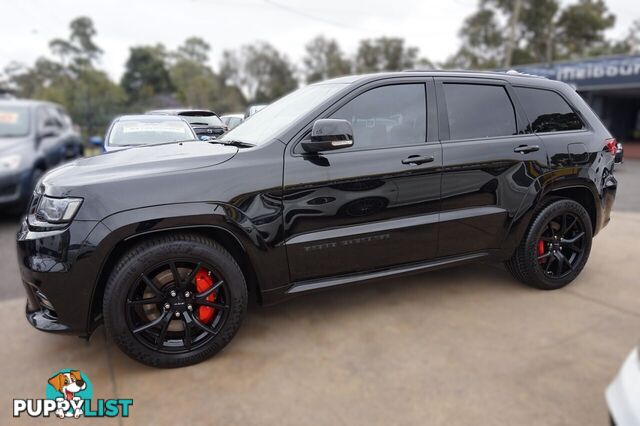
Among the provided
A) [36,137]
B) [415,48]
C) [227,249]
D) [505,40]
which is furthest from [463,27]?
[227,249]

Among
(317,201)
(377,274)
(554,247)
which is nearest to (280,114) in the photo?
(317,201)

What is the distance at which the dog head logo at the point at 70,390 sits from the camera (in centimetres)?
230

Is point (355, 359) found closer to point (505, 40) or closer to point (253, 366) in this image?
point (253, 366)

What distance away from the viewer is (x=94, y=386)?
8.15 ft

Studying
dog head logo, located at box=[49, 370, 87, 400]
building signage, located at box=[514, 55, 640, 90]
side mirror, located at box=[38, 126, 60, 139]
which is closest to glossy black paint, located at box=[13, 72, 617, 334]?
dog head logo, located at box=[49, 370, 87, 400]

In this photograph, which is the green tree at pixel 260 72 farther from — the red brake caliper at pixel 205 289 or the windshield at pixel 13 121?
the red brake caliper at pixel 205 289

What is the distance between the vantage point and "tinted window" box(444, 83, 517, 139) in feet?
10.5

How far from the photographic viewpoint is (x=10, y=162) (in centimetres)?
583

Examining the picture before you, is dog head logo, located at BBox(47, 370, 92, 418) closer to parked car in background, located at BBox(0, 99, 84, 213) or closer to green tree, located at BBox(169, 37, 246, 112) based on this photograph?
parked car in background, located at BBox(0, 99, 84, 213)

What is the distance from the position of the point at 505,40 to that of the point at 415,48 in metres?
12.9

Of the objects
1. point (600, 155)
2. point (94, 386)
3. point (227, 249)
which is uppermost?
point (600, 155)

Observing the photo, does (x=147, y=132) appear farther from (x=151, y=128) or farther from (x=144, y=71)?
(x=144, y=71)

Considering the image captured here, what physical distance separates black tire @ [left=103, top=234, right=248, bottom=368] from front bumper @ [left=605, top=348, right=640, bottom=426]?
191 centimetres

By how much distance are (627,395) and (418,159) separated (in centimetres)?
186
